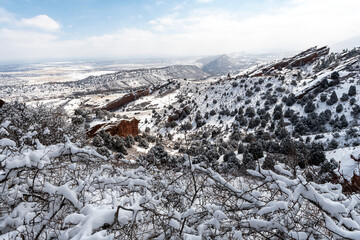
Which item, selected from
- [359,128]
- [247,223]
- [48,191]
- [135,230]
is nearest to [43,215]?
[48,191]

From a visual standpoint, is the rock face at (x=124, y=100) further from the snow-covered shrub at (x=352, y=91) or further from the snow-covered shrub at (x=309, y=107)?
the snow-covered shrub at (x=352, y=91)

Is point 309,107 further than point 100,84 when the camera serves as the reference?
No

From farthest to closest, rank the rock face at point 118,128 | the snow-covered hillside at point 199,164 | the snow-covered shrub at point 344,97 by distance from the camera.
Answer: the snow-covered shrub at point 344,97
the rock face at point 118,128
the snow-covered hillside at point 199,164

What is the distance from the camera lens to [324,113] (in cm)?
2098

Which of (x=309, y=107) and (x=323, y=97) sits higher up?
(x=323, y=97)

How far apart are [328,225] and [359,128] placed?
67.2ft

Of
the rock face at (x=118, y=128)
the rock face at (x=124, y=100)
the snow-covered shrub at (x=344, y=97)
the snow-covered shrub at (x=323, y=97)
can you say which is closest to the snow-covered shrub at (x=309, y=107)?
the snow-covered shrub at (x=323, y=97)

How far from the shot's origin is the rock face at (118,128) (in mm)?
17953

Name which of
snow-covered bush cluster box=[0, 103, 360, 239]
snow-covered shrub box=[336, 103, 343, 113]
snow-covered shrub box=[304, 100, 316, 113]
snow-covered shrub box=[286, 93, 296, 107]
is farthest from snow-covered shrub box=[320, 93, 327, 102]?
snow-covered bush cluster box=[0, 103, 360, 239]

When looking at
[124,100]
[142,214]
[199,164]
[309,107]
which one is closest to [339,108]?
[309,107]

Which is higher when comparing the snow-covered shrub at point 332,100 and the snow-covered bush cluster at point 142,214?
the snow-covered bush cluster at point 142,214

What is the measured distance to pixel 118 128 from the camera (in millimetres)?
19094

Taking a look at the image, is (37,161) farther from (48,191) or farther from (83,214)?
(83,214)

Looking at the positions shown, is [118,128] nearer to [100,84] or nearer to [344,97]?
[344,97]
